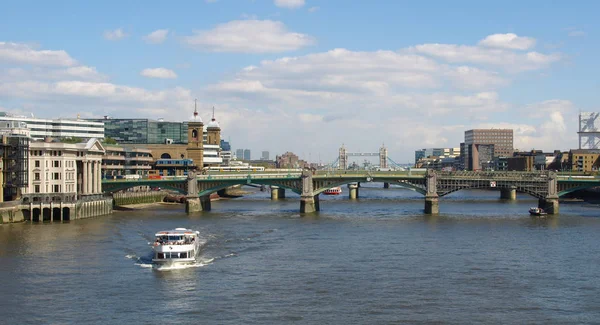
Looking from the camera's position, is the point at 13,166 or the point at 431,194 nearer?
the point at 13,166

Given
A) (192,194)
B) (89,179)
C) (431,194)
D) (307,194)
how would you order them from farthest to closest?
(192,194) → (307,194) → (431,194) → (89,179)

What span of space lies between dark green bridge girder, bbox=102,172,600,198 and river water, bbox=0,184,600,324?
2527cm

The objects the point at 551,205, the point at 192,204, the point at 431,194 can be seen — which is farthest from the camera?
the point at 192,204

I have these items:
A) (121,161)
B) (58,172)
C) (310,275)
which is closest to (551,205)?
(310,275)

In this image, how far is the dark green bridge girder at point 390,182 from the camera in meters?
134

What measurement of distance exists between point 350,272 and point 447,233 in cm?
3380

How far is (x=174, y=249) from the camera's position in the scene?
71.1 meters

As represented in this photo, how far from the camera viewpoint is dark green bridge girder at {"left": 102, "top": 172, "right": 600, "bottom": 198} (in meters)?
134

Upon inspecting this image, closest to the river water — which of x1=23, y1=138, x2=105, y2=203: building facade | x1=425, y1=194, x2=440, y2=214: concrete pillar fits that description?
x1=23, y1=138, x2=105, y2=203: building facade

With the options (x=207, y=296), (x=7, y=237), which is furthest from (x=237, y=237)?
(x=207, y=296)

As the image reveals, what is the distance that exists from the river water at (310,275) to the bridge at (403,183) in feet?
77.0

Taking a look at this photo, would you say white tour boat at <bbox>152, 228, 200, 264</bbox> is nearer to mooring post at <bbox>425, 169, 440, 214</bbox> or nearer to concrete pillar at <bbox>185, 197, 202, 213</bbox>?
concrete pillar at <bbox>185, 197, 202, 213</bbox>

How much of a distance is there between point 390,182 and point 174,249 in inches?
2862

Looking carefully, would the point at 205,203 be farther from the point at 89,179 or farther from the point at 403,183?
the point at 403,183
